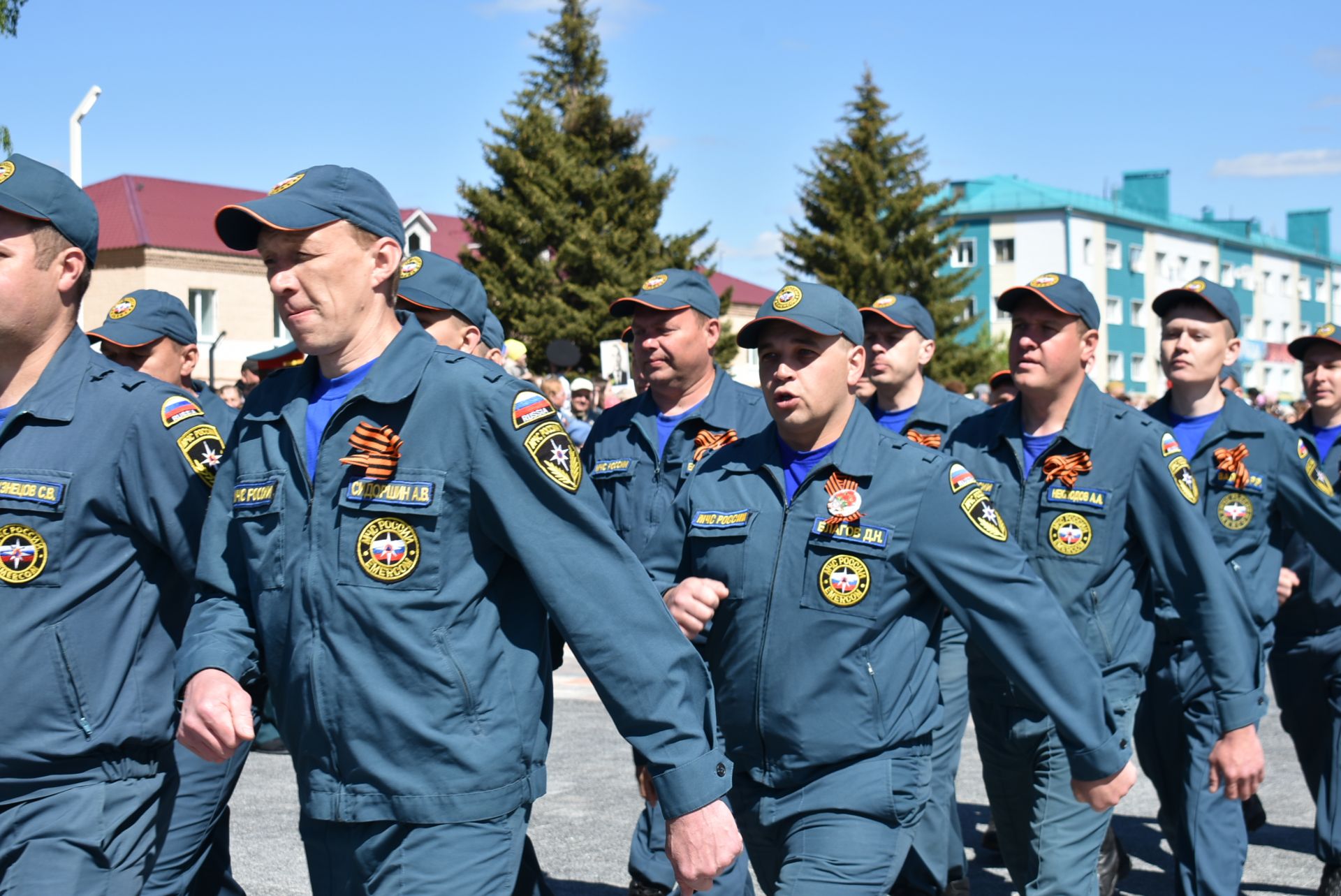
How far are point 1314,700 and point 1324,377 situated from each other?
1.69m

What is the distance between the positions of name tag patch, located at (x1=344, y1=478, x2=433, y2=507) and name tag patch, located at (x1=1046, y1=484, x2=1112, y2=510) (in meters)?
2.94

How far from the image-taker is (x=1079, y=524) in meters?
5.38

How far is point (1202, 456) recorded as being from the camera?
6.73m

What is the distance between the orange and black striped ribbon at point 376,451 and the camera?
10.3 feet

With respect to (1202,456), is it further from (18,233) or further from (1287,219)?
(1287,219)

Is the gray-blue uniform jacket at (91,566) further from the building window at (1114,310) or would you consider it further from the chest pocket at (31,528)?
the building window at (1114,310)

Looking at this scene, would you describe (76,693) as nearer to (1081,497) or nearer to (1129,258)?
(1081,497)

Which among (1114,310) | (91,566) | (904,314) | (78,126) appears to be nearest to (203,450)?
(91,566)

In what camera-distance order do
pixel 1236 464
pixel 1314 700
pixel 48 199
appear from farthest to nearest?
pixel 1314 700
pixel 1236 464
pixel 48 199

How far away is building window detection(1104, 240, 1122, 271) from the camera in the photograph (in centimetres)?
7225

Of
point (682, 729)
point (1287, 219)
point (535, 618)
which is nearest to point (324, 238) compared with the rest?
point (535, 618)

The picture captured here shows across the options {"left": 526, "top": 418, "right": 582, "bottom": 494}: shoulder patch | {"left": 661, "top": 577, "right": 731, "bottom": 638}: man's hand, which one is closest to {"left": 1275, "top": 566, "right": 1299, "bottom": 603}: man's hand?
{"left": 661, "top": 577, "right": 731, "bottom": 638}: man's hand

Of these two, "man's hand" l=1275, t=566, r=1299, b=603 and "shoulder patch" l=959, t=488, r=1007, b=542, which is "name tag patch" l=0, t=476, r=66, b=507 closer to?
"shoulder patch" l=959, t=488, r=1007, b=542

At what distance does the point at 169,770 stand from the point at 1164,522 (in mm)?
3304
